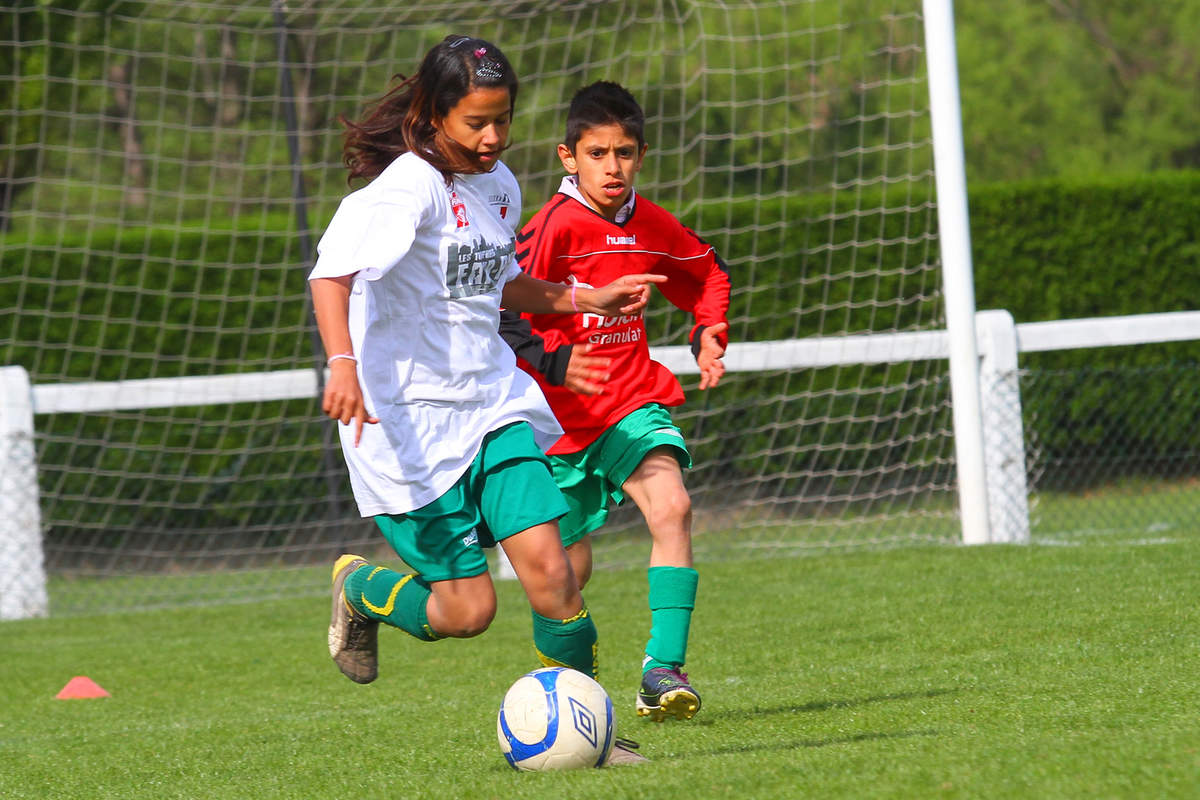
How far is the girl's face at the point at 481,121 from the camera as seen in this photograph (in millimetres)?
3732

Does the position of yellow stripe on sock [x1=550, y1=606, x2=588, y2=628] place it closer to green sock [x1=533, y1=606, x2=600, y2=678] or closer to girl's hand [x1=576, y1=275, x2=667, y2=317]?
green sock [x1=533, y1=606, x2=600, y2=678]

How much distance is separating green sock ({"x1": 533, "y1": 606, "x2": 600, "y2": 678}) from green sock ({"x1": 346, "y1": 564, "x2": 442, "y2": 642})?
0.30 m

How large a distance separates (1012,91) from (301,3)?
653 inches

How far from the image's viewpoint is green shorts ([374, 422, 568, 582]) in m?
3.70

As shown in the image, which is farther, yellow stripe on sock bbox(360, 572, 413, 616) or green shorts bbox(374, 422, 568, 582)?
yellow stripe on sock bbox(360, 572, 413, 616)

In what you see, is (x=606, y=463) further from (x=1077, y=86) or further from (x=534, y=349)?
(x=1077, y=86)

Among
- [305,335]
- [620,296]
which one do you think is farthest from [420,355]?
[305,335]

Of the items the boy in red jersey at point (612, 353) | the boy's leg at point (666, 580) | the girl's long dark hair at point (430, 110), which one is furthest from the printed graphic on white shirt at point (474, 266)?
the boy's leg at point (666, 580)

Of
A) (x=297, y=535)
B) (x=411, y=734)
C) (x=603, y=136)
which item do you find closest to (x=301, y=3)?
(x=297, y=535)

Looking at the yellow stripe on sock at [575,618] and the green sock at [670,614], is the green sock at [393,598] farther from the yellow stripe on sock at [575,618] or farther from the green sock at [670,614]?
the green sock at [670,614]

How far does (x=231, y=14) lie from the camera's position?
10.1 meters

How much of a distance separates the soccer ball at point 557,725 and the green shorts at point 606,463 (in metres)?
1.02

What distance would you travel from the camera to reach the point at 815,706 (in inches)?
176

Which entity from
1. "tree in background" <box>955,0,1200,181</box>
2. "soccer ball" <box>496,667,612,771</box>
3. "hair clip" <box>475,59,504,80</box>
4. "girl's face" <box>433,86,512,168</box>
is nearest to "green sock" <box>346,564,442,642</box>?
"soccer ball" <box>496,667,612,771</box>
